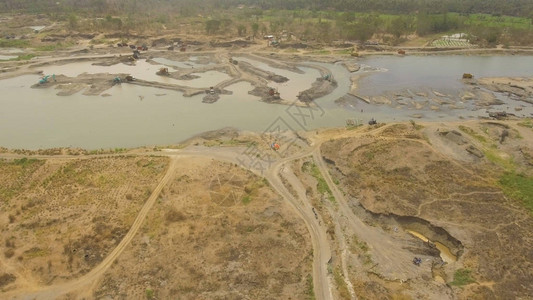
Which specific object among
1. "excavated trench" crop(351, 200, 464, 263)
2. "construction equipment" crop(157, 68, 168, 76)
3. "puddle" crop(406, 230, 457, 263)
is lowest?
"puddle" crop(406, 230, 457, 263)

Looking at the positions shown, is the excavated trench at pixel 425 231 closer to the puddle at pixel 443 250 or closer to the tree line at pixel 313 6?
the puddle at pixel 443 250

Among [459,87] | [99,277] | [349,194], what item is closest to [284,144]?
[349,194]

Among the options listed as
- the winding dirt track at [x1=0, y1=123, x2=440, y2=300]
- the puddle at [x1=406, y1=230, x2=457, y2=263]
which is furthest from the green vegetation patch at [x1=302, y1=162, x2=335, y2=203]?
the puddle at [x1=406, y1=230, x2=457, y2=263]

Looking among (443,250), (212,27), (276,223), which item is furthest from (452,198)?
(212,27)

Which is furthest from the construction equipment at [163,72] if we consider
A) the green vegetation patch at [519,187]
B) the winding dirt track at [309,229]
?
the green vegetation patch at [519,187]

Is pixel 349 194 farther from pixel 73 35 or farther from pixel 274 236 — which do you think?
pixel 73 35

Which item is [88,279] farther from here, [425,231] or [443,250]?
[443,250]

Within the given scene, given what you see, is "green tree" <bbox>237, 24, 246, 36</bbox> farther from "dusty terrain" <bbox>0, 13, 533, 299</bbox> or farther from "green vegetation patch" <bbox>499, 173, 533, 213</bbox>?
"green vegetation patch" <bbox>499, 173, 533, 213</bbox>
